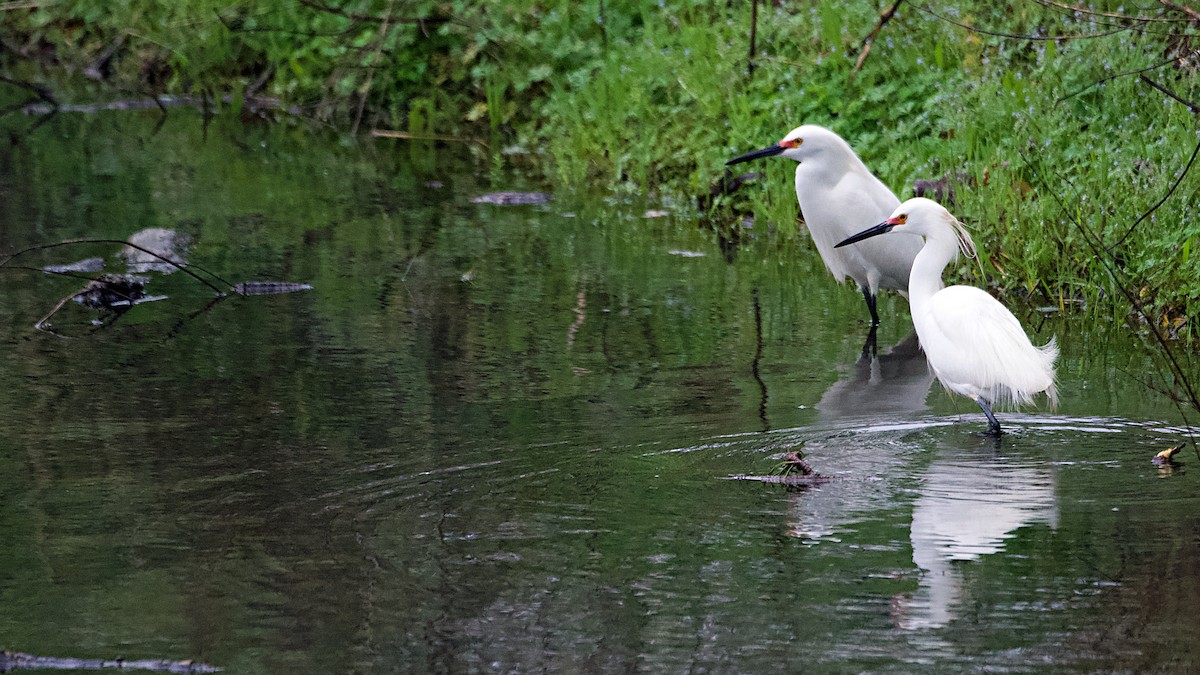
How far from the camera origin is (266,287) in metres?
7.75

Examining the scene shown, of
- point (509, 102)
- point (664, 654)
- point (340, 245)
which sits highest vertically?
point (509, 102)

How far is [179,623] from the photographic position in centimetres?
371

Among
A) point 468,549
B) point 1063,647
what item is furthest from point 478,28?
point 1063,647

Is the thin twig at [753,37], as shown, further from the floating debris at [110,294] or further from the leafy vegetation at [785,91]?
the floating debris at [110,294]

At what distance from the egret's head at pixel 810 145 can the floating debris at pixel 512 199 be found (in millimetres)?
Result: 2853

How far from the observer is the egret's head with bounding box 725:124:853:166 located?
749 centimetres

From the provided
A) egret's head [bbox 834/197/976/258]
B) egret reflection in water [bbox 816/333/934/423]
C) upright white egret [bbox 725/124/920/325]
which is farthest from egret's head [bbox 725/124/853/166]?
egret's head [bbox 834/197/976/258]

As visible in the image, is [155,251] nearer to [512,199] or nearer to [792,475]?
[512,199]

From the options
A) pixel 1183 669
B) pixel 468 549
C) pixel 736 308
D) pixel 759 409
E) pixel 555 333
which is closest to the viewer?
pixel 1183 669

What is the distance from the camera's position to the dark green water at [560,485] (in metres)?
3.64

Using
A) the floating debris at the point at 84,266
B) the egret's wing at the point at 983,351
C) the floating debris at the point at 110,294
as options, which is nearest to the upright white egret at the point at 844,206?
the egret's wing at the point at 983,351

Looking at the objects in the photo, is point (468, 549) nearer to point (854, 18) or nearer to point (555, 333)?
point (555, 333)

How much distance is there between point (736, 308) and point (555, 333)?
0.94 meters

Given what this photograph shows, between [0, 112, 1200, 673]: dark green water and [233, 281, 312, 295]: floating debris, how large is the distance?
102mm
